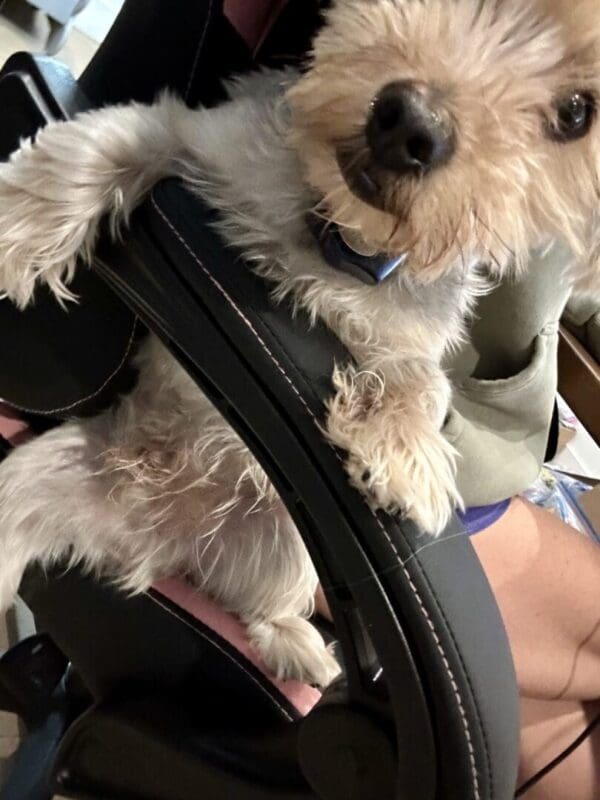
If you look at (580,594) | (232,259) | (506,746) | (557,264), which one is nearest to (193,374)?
(232,259)

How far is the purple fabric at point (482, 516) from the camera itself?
4.18ft

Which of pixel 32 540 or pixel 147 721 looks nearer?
pixel 147 721

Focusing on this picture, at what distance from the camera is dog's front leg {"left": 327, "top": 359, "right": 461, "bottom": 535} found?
2.49 feet

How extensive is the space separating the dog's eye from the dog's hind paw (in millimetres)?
648

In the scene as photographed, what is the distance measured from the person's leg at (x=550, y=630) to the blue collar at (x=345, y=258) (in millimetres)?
488

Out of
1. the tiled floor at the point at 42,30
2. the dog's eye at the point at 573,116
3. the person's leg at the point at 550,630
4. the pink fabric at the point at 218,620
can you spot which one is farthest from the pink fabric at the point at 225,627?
the tiled floor at the point at 42,30

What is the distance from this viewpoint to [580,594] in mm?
1473

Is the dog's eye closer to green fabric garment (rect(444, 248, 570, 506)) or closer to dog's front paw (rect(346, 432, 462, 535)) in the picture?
green fabric garment (rect(444, 248, 570, 506))

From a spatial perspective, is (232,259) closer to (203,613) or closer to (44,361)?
(44,361)

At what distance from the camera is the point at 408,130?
782 millimetres

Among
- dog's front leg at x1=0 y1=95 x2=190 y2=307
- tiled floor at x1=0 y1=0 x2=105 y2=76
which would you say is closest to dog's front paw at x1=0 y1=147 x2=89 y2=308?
dog's front leg at x1=0 y1=95 x2=190 y2=307

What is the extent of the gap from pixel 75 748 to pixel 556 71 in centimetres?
86

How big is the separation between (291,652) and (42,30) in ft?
9.00

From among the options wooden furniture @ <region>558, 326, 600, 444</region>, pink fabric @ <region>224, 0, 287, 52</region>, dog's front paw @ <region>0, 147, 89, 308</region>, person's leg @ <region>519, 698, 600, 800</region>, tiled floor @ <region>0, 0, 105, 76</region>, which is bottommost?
person's leg @ <region>519, 698, 600, 800</region>
